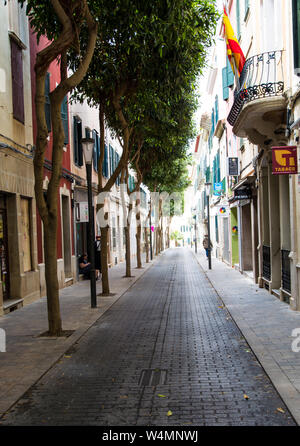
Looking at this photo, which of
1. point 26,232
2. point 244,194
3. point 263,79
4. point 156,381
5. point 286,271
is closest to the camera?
point 156,381

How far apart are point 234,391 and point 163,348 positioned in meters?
2.25

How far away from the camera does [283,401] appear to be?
4.69 meters

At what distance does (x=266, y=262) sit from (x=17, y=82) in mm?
8723

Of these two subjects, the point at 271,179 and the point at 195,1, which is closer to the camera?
the point at 195,1

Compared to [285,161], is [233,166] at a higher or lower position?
higher

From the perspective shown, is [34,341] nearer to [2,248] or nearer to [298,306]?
[2,248]

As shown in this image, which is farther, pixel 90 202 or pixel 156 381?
pixel 90 202

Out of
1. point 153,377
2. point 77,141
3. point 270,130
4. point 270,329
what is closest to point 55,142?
point 153,377

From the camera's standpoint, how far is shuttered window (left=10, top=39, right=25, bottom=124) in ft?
37.9

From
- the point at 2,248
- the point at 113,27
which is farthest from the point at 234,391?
the point at 113,27

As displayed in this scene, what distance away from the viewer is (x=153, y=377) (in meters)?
5.73

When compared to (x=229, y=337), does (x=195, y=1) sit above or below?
above

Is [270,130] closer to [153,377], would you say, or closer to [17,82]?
[17,82]

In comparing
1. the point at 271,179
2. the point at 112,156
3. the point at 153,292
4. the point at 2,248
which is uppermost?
the point at 112,156
